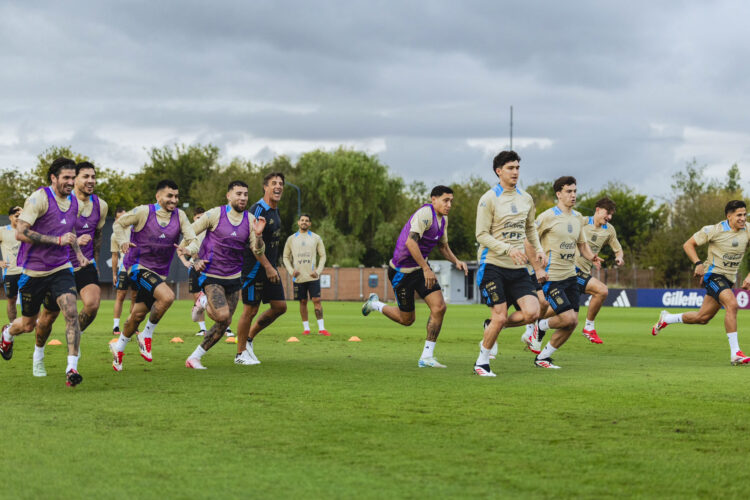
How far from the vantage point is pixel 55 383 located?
31.7 ft

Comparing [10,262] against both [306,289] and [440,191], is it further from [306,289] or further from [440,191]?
[440,191]

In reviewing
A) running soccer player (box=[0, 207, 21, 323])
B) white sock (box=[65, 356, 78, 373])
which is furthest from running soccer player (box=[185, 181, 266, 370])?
running soccer player (box=[0, 207, 21, 323])

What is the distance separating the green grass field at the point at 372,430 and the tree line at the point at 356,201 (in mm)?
55163

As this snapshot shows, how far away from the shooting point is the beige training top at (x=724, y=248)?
12.9 meters

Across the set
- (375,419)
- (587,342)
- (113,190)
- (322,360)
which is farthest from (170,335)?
(113,190)

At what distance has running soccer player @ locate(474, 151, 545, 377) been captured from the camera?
10477mm

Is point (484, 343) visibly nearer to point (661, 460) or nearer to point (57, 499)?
point (661, 460)

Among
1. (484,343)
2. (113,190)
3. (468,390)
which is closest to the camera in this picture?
(468,390)

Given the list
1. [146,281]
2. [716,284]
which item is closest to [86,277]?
[146,281]

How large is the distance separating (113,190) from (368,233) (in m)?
19.3

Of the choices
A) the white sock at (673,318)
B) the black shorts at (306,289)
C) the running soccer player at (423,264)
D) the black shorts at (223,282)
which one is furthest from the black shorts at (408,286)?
the black shorts at (306,289)

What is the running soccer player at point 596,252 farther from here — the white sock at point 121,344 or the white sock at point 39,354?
the white sock at point 39,354

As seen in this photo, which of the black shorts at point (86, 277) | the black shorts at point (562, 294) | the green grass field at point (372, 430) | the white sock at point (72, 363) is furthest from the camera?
the black shorts at point (562, 294)

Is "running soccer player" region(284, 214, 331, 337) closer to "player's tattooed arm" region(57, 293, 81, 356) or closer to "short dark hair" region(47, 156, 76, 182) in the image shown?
"short dark hair" region(47, 156, 76, 182)
